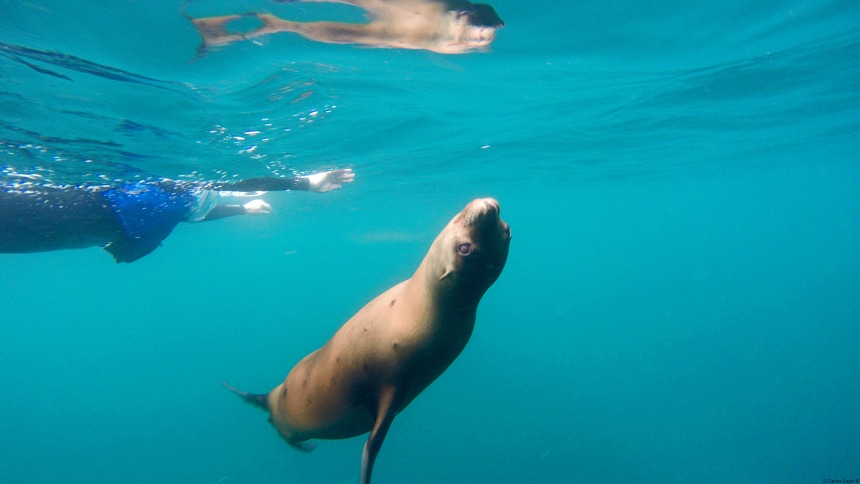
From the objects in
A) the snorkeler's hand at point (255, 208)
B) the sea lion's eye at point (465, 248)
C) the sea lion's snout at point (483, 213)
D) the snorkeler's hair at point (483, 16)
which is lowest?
the snorkeler's hand at point (255, 208)

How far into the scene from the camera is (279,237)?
5500 cm

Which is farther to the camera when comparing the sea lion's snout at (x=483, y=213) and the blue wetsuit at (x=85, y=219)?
the blue wetsuit at (x=85, y=219)

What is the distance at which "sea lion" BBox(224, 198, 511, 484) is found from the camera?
111 inches

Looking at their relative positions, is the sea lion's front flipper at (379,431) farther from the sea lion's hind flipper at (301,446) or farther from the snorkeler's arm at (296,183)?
the snorkeler's arm at (296,183)

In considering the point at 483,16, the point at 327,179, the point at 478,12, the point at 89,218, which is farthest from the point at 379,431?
the point at 327,179

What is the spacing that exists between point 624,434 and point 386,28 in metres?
23.1

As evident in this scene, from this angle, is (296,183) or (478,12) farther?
(296,183)

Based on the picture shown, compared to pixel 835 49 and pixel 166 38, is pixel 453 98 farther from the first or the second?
pixel 835 49

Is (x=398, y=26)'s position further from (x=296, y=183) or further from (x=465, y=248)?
(x=296, y=183)

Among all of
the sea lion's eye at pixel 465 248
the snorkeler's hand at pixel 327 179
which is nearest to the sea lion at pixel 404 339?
the sea lion's eye at pixel 465 248

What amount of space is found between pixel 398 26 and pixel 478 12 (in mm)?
1159

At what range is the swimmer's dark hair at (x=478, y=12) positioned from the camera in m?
5.98

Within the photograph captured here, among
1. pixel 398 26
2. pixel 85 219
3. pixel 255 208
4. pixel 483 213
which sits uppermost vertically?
pixel 398 26

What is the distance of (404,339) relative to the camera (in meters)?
→ 3.57
